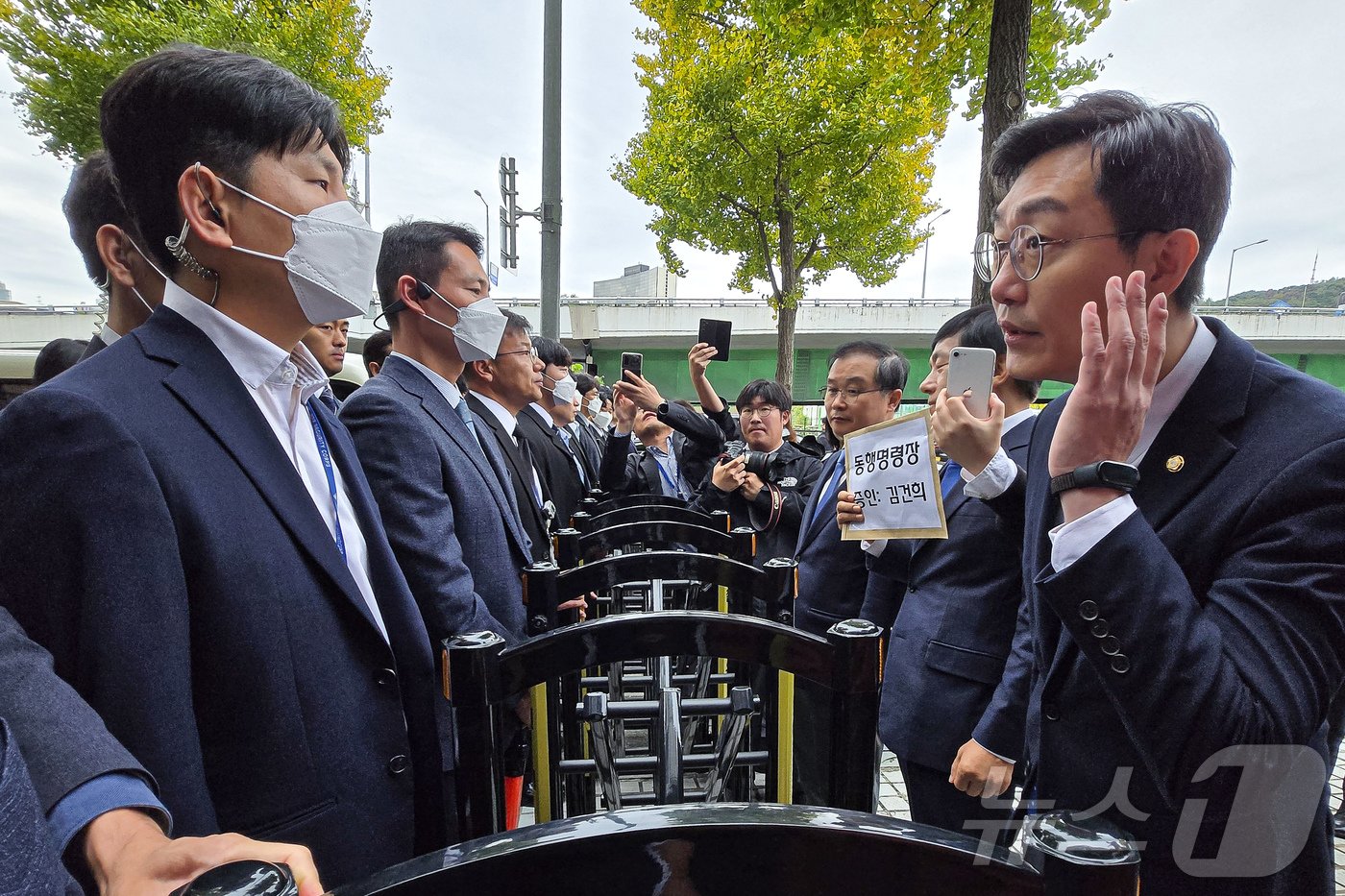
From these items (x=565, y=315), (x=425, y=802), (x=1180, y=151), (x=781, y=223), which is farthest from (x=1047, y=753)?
(x=565, y=315)

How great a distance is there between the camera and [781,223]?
13.8 metres

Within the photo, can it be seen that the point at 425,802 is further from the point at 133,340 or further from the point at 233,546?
the point at 133,340

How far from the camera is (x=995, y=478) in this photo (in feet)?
6.34

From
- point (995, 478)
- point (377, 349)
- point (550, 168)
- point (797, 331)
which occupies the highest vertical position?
point (550, 168)

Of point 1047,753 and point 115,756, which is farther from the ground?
point 115,756

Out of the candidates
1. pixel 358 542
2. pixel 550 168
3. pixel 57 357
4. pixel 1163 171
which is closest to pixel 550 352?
pixel 550 168

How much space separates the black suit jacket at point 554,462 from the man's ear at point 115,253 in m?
2.78

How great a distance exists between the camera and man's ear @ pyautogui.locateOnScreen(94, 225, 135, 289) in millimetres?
1765

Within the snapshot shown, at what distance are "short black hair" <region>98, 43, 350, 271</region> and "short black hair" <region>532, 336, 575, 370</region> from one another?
412 cm

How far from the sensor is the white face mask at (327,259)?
1483 millimetres

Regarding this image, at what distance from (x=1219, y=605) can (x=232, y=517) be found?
1619mm

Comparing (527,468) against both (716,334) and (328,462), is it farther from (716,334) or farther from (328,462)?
(328,462)

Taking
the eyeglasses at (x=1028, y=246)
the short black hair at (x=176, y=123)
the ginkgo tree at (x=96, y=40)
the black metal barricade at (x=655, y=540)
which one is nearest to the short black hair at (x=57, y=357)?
the short black hair at (x=176, y=123)

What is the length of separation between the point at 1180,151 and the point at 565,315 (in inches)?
868
